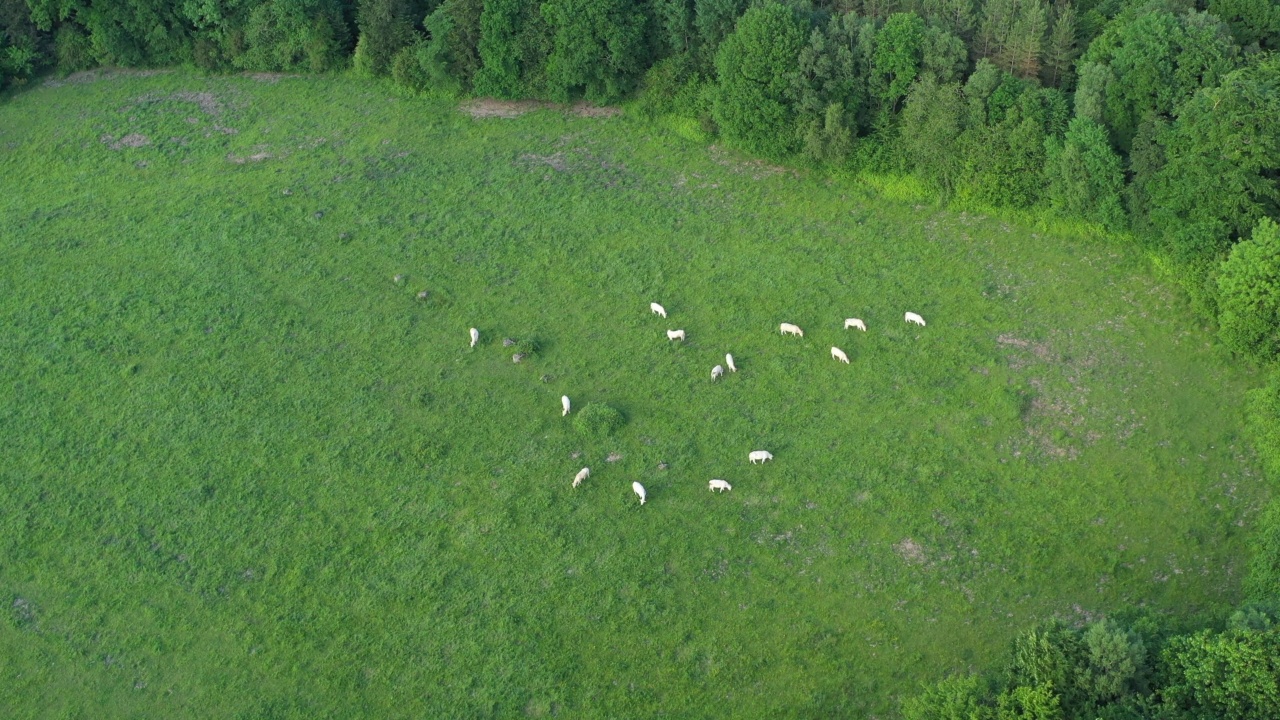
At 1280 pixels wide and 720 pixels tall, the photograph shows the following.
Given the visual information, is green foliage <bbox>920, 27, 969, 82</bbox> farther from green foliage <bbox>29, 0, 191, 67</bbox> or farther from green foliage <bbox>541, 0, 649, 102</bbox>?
Answer: green foliage <bbox>29, 0, 191, 67</bbox>

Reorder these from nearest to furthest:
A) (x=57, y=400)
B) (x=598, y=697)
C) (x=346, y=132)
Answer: (x=598, y=697), (x=57, y=400), (x=346, y=132)

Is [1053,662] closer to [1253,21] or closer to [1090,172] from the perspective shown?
[1090,172]

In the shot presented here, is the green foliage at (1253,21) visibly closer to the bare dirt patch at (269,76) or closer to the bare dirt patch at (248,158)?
the bare dirt patch at (248,158)

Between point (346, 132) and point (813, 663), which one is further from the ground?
point (346, 132)

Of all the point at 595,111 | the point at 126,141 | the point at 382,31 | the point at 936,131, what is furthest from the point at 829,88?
the point at 126,141

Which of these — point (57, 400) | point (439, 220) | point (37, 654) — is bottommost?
point (37, 654)

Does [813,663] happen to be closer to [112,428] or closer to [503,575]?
[503,575]

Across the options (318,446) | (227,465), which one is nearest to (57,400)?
(227,465)

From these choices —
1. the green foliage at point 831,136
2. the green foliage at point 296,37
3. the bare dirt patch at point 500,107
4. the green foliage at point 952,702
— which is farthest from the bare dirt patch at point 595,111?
the green foliage at point 952,702
